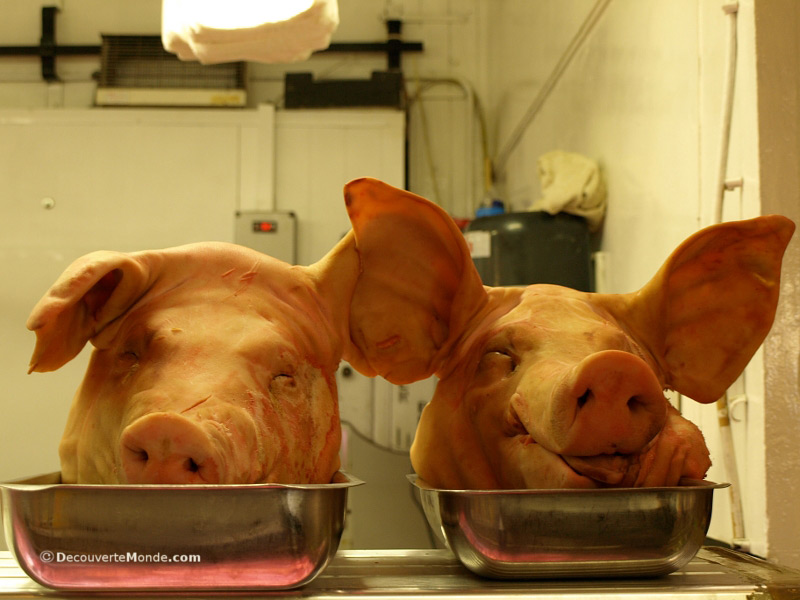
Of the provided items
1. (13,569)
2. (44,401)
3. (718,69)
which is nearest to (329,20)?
(718,69)

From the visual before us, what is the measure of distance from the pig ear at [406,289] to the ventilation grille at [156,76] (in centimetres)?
327

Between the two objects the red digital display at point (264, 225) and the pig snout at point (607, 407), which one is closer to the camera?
the pig snout at point (607, 407)

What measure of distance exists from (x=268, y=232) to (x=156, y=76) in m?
1.08

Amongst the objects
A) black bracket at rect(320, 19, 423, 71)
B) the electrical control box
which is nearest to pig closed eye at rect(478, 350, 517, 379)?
the electrical control box

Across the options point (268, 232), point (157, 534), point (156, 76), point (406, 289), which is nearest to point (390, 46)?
point (156, 76)

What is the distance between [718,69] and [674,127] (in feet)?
1.06

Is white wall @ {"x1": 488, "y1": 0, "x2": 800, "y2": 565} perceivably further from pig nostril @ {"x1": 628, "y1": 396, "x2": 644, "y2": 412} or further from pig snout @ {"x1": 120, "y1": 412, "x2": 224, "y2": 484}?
pig snout @ {"x1": 120, "y1": 412, "x2": 224, "y2": 484}

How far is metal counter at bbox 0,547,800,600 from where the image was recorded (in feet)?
2.38

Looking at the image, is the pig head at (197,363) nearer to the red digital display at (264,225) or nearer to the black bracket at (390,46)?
the red digital display at (264,225)

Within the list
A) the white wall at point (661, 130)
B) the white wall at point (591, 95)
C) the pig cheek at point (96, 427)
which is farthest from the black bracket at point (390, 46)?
the pig cheek at point (96, 427)

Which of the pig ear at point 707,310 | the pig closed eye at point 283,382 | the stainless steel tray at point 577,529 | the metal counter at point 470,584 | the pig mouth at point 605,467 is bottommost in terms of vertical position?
the metal counter at point 470,584

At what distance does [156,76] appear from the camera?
13.8ft

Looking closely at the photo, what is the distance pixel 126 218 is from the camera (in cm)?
396

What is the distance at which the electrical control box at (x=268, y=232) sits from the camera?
3.94 meters
